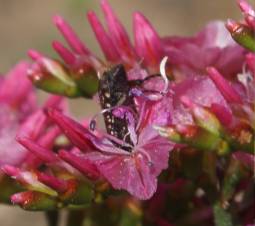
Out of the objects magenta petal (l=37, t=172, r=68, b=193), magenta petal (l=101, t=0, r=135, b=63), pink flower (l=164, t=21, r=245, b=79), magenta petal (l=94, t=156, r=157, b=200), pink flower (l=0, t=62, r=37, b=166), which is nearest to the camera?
magenta petal (l=94, t=156, r=157, b=200)

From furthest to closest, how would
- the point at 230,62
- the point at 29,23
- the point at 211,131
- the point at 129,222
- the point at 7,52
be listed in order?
the point at 29,23 → the point at 7,52 → the point at 129,222 → the point at 230,62 → the point at 211,131

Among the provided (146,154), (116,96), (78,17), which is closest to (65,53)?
(116,96)

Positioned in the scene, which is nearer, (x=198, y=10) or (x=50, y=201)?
(x=50, y=201)

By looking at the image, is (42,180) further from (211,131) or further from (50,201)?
(211,131)

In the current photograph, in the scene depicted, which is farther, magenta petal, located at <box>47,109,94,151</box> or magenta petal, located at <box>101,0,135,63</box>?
magenta petal, located at <box>101,0,135,63</box>

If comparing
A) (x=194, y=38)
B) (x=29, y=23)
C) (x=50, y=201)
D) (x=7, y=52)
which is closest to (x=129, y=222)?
(x=50, y=201)

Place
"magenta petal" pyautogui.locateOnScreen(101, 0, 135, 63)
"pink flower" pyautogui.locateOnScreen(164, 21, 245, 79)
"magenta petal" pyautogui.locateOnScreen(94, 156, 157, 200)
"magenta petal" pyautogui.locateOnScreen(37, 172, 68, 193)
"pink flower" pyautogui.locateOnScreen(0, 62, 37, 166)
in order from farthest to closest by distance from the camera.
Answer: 1. "pink flower" pyautogui.locateOnScreen(0, 62, 37, 166)
2. "magenta petal" pyautogui.locateOnScreen(101, 0, 135, 63)
3. "pink flower" pyautogui.locateOnScreen(164, 21, 245, 79)
4. "magenta petal" pyautogui.locateOnScreen(37, 172, 68, 193)
5. "magenta petal" pyautogui.locateOnScreen(94, 156, 157, 200)

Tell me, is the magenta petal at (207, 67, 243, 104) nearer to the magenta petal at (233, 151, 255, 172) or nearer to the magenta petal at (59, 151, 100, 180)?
the magenta petal at (233, 151, 255, 172)

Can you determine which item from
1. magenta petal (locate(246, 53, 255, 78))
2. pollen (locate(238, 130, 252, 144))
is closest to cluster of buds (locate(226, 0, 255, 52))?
magenta petal (locate(246, 53, 255, 78))
